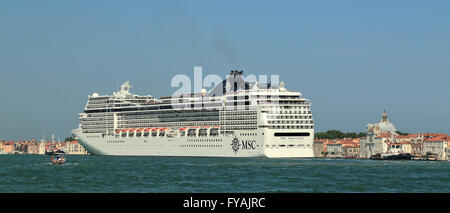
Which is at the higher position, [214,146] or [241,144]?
[241,144]

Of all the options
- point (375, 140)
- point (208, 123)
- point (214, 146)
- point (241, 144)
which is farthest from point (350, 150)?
point (241, 144)

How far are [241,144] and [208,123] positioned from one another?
9.84 metres

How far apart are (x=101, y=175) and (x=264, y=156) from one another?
4711cm

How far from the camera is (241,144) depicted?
10912 cm

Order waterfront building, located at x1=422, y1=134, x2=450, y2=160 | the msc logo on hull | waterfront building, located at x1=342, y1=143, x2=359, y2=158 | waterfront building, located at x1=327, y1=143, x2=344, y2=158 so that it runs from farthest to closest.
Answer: waterfront building, located at x1=327, y1=143, x2=344, y2=158, waterfront building, located at x1=342, y1=143, x2=359, y2=158, waterfront building, located at x1=422, y1=134, x2=450, y2=160, the msc logo on hull

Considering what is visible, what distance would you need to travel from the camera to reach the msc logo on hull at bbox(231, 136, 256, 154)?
Result: 4237 inches

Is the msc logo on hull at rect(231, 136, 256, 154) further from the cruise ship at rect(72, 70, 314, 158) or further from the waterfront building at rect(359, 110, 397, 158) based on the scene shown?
the waterfront building at rect(359, 110, 397, 158)

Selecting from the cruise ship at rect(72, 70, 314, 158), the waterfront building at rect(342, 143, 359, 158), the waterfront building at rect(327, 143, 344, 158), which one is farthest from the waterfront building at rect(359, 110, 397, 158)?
the cruise ship at rect(72, 70, 314, 158)

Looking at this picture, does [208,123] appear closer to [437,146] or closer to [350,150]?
[437,146]

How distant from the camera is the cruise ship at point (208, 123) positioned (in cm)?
10794

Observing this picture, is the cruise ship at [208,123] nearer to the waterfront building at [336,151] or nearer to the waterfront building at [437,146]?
the waterfront building at [437,146]
